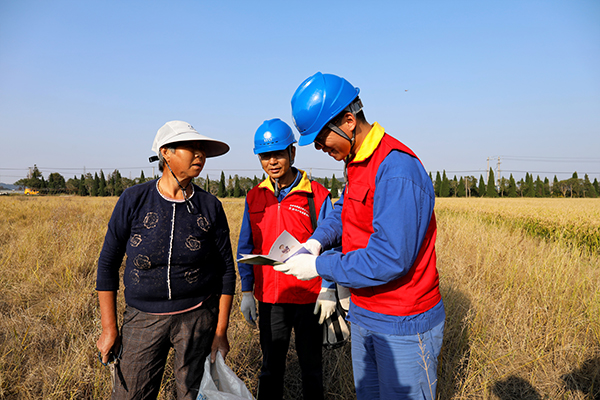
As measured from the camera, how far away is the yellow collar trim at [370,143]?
1426mm

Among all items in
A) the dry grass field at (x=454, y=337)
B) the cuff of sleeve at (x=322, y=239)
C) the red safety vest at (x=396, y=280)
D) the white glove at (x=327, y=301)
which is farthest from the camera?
the dry grass field at (x=454, y=337)

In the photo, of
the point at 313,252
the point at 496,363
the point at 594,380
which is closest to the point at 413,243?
the point at 313,252

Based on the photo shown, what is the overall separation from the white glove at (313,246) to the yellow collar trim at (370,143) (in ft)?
2.16

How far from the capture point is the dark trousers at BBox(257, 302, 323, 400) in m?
2.28

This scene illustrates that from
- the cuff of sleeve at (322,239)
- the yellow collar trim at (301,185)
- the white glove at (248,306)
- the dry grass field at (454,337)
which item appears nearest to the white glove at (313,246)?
the cuff of sleeve at (322,239)

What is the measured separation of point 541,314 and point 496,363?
1.16m

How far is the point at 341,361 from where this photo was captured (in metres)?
2.91

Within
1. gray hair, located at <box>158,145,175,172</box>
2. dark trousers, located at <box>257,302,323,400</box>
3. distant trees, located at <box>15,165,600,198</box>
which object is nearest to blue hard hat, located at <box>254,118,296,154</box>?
gray hair, located at <box>158,145,175,172</box>

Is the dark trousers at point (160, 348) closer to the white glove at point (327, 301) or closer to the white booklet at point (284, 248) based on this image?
the white booklet at point (284, 248)

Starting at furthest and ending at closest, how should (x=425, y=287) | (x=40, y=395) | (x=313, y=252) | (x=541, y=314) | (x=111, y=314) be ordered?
(x=541, y=314) → (x=40, y=395) → (x=313, y=252) → (x=111, y=314) → (x=425, y=287)

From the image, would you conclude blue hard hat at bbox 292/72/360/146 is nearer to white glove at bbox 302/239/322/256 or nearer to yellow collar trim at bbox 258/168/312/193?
white glove at bbox 302/239/322/256

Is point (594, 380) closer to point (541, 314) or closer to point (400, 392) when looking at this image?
point (541, 314)

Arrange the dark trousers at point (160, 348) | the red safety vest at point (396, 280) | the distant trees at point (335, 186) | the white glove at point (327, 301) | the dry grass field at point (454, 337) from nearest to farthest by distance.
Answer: the red safety vest at point (396, 280)
the dark trousers at point (160, 348)
the white glove at point (327, 301)
the dry grass field at point (454, 337)
the distant trees at point (335, 186)

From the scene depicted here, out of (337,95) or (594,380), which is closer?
(337,95)
